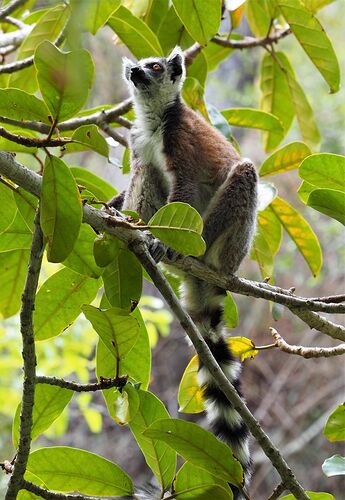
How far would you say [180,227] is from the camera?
1.69 meters

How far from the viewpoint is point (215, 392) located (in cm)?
231

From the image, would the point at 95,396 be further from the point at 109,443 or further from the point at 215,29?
the point at 215,29

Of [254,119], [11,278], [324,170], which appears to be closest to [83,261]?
[11,278]

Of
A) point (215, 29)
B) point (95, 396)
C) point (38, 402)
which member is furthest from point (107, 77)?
point (38, 402)

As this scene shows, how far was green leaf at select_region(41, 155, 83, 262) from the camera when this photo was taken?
1.55 meters

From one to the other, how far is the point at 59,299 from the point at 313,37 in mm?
1416

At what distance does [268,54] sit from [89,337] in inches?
92.0

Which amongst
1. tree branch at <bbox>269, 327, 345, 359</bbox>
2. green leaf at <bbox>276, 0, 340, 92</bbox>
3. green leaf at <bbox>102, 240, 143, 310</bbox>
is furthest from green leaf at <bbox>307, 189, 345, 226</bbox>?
green leaf at <bbox>276, 0, 340, 92</bbox>

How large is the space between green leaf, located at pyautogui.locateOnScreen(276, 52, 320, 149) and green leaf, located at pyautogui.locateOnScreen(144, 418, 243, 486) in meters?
1.87

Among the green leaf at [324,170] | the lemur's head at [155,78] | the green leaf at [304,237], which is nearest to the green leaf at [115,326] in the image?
the green leaf at [324,170]

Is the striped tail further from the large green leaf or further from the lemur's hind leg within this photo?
the large green leaf

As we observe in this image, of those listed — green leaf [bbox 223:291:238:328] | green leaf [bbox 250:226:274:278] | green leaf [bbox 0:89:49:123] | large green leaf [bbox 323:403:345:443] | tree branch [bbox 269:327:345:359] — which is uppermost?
green leaf [bbox 250:226:274:278]

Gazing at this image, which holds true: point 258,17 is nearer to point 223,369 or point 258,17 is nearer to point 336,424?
point 223,369

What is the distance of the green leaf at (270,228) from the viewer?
2891 mm
